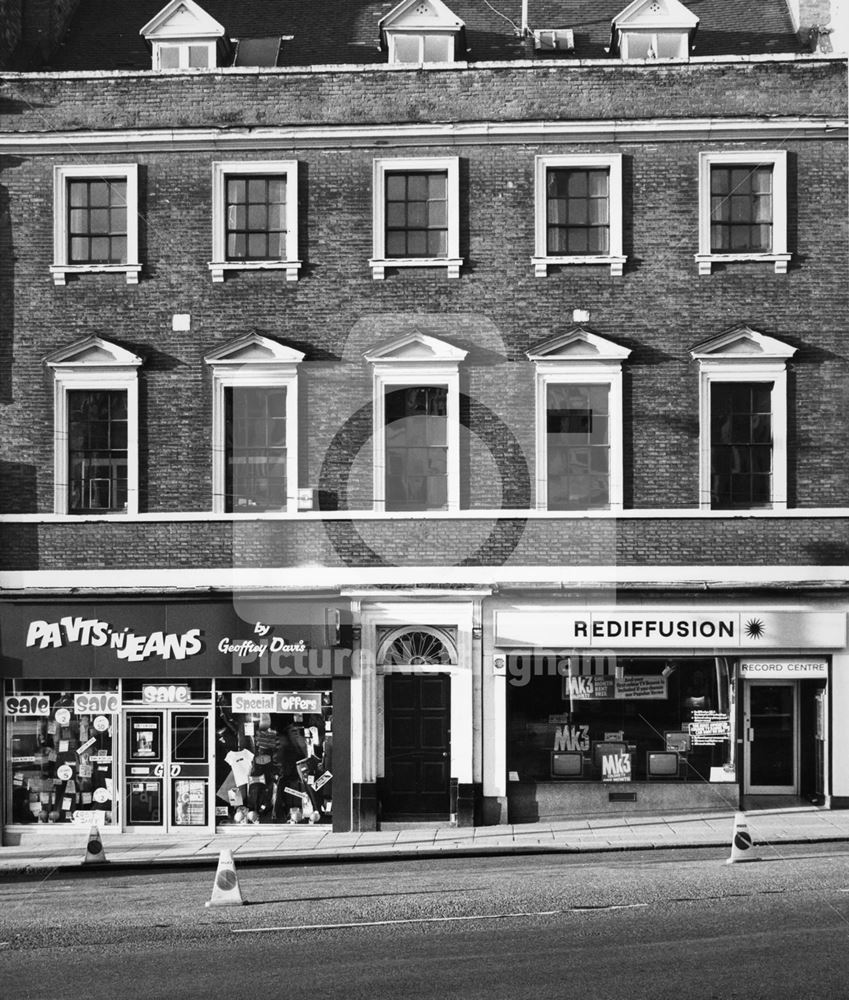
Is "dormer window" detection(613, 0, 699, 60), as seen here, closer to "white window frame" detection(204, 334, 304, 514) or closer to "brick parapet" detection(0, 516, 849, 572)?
"white window frame" detection(204, 334, 304, 514)

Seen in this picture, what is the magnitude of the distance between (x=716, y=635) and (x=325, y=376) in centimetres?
727

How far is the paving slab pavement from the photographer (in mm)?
19250

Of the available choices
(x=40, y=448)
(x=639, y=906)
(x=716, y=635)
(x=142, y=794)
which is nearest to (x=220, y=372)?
(x=40, y=448)

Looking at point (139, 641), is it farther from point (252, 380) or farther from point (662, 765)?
point (662, 765)

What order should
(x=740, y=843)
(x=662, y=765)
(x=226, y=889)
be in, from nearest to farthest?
(x=226, y=889), (x=740, y=843), (x=662, y=765)

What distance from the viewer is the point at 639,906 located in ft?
46.4

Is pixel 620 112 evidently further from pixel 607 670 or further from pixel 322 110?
pixel 607 670

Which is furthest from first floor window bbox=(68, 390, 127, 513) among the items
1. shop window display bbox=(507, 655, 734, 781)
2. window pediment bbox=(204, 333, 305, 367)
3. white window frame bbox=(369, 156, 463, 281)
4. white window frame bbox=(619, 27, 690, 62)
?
white window frame bbox=(619, 27, 690, 62)

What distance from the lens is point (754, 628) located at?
21.5 meters

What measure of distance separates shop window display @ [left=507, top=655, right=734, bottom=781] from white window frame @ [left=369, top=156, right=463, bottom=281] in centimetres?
637

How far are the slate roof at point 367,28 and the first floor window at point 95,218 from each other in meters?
3.64

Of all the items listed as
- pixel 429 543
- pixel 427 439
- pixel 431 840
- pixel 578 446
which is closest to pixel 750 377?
pixel 578 446

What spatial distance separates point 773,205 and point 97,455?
11.3 metres

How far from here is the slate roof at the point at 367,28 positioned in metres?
24.7
